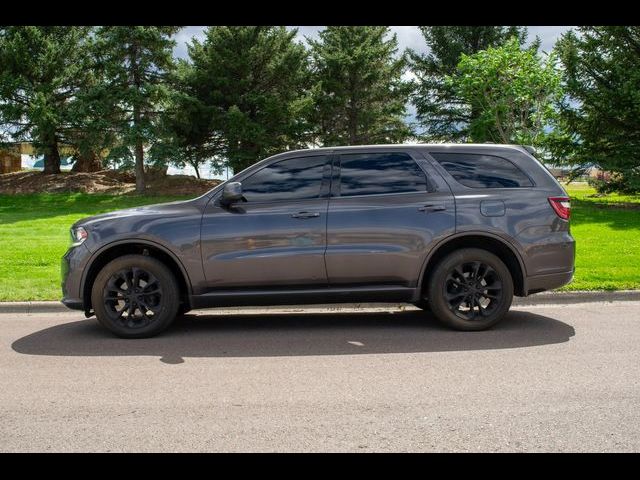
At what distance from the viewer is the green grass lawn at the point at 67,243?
9.09 m

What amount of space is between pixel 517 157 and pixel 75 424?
5115 millimetres

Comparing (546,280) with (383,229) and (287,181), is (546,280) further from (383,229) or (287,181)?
(287,181)

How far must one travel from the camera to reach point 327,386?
15.9 ft

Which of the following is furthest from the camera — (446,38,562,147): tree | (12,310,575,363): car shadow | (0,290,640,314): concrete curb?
(446,38,562,147): tree

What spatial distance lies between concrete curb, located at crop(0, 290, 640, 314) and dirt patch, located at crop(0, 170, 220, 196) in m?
20.3

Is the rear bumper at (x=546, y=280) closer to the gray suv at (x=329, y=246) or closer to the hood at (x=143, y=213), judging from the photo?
the gray suv at (x=329, y=246)

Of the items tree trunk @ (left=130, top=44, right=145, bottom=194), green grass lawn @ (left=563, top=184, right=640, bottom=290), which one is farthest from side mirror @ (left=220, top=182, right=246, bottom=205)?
tree trunk @ (left=130, top=44, right=145, bottom=194)

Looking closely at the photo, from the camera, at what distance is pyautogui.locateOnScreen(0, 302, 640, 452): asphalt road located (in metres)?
3.78

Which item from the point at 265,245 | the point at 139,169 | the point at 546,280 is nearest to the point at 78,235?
the point at 265,245

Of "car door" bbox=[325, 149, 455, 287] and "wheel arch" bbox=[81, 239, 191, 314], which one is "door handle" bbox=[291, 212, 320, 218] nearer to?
"car door" bbox=[325, 149, 455, 287]

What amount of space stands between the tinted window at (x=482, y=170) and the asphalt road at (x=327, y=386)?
1558 mm

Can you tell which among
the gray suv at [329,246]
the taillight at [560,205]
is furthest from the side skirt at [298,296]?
the taillight at [560,205]
